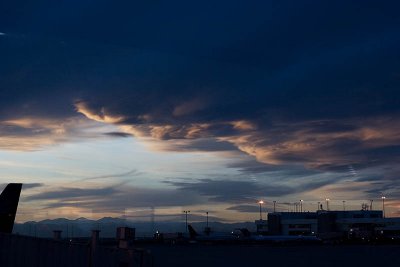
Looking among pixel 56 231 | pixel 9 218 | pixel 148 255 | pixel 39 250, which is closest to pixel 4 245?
pixel 39 250

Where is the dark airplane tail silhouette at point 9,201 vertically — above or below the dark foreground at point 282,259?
above

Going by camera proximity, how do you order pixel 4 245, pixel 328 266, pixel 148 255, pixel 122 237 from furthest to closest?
pixel 328 266
pixel 148 255
pixel 122 237
pixel 4 245

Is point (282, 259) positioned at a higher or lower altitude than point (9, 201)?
lower

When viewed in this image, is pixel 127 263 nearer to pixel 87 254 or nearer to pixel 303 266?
pixel 87 254

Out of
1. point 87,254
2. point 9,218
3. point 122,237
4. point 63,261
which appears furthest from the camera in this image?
point 9,218

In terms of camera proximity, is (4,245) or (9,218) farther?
(9,218)

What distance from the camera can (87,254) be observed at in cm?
2250

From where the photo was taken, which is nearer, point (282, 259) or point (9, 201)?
point (9, 201)

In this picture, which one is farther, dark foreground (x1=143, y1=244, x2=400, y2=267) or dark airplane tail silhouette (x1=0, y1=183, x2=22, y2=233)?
dark foreground (x1=143, y1=244, x2=400, y2=267)

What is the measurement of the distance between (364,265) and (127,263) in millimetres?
53247

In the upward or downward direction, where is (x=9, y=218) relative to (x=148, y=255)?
upward

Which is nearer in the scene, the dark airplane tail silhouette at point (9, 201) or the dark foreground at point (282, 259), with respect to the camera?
the dark airplane tail silhouette at point (9, 201)

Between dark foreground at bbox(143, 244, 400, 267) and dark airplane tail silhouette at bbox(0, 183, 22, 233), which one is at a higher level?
dark airplane tail silhouette at bbox(0, 183, 22, 233)

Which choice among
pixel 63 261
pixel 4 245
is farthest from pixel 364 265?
pixel 4 245
